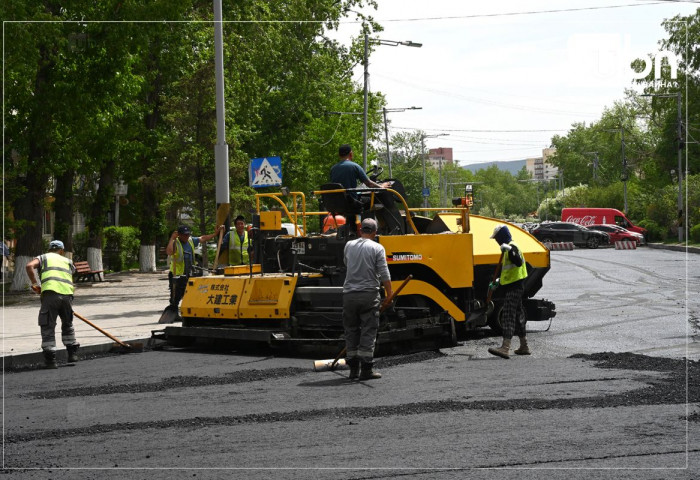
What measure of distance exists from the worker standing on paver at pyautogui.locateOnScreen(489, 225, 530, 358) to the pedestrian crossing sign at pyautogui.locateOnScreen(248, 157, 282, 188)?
24.8 feet

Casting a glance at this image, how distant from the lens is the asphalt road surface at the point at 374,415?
6.64 meters

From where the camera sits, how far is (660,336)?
1397 centimetres

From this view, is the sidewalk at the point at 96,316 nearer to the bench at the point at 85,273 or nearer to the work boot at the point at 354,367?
the bench at the point at 85,273

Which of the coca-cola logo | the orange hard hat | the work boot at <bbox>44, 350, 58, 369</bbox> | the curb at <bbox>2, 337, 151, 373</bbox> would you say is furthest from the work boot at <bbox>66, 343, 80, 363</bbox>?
the coca-cola logo

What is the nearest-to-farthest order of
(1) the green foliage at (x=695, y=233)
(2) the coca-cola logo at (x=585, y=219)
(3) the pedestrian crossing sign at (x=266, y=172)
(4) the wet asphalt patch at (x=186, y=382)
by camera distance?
(4) the wet asphalt patch at (x=186, y=382) → (3) the pedestrian crossing sign at (x=266, y=172) → (1) the green foliage at (x=695, y=233) → (2) the coca-cola logo at (x=585, y=219)

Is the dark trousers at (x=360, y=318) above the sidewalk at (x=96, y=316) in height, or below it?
above

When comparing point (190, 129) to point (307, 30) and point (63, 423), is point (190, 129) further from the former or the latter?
point (307, 30)

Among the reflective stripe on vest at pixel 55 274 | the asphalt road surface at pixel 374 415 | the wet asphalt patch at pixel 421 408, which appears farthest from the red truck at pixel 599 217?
the wet asphalt patch at pixel 421 408

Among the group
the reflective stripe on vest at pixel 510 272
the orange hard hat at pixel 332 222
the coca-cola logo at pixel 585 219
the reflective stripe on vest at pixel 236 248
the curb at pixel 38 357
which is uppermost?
the coca-cola logo at pixel 585 219

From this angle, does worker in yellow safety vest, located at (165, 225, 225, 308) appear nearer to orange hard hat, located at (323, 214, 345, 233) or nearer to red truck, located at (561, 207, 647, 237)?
orange hard hat, located at (323, 214, 345, 233)

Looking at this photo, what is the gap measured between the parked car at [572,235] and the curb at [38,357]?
42.5 metres

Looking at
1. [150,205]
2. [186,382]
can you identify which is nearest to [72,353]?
[186,382]

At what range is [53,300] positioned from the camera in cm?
1297

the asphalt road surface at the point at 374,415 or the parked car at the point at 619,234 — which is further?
the parked car at the point at 619,234
